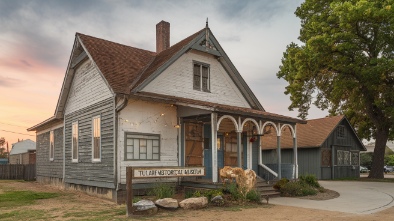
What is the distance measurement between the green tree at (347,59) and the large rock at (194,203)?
55.0 feet

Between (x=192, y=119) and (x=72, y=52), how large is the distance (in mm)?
7103

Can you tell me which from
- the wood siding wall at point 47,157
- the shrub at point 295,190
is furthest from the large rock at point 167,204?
the wood siding wall at point 47,157

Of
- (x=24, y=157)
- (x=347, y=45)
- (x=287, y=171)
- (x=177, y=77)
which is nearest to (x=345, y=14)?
(x=347, y=45)

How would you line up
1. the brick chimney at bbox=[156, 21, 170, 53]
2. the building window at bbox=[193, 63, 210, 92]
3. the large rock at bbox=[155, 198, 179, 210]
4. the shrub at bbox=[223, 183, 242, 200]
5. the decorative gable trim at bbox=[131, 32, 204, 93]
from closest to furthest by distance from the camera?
1. the large rock at bbox=[155, 198, 179, 210]
2. the shrub at bbox=[223, 183, 242, 200]
3. the decorative gable trim at bbox=[131, 32, 204, 93]
4. the building window at bbox=[193, 63, 210, 92]
5. the brick chimney at bbox=[156, 21, 170, 53]

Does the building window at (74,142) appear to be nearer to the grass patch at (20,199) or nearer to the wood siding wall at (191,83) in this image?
the grass patch at (20,199)

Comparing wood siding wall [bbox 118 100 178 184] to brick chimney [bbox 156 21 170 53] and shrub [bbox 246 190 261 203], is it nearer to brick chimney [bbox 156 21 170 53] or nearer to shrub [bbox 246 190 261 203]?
shrub [bbox 246 190 261 203]

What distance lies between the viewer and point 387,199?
1667 centimetres

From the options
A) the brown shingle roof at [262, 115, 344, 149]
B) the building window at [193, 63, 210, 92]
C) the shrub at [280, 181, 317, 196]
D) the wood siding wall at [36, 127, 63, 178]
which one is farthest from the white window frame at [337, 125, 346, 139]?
the wood siding wall at [36, 127, 63, 178]

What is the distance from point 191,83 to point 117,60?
364cm

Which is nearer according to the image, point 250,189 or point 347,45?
point 250,189

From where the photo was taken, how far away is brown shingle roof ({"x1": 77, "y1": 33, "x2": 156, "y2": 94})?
1639cm

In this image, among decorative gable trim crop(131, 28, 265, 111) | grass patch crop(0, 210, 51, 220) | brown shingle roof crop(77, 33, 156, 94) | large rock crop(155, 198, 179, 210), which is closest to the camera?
grass patch crop(0, 210, 51, 220)

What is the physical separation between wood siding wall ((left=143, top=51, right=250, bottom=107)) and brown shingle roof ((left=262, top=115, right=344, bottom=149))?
42.4 feet

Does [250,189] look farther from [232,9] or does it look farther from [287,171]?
[232,9]
